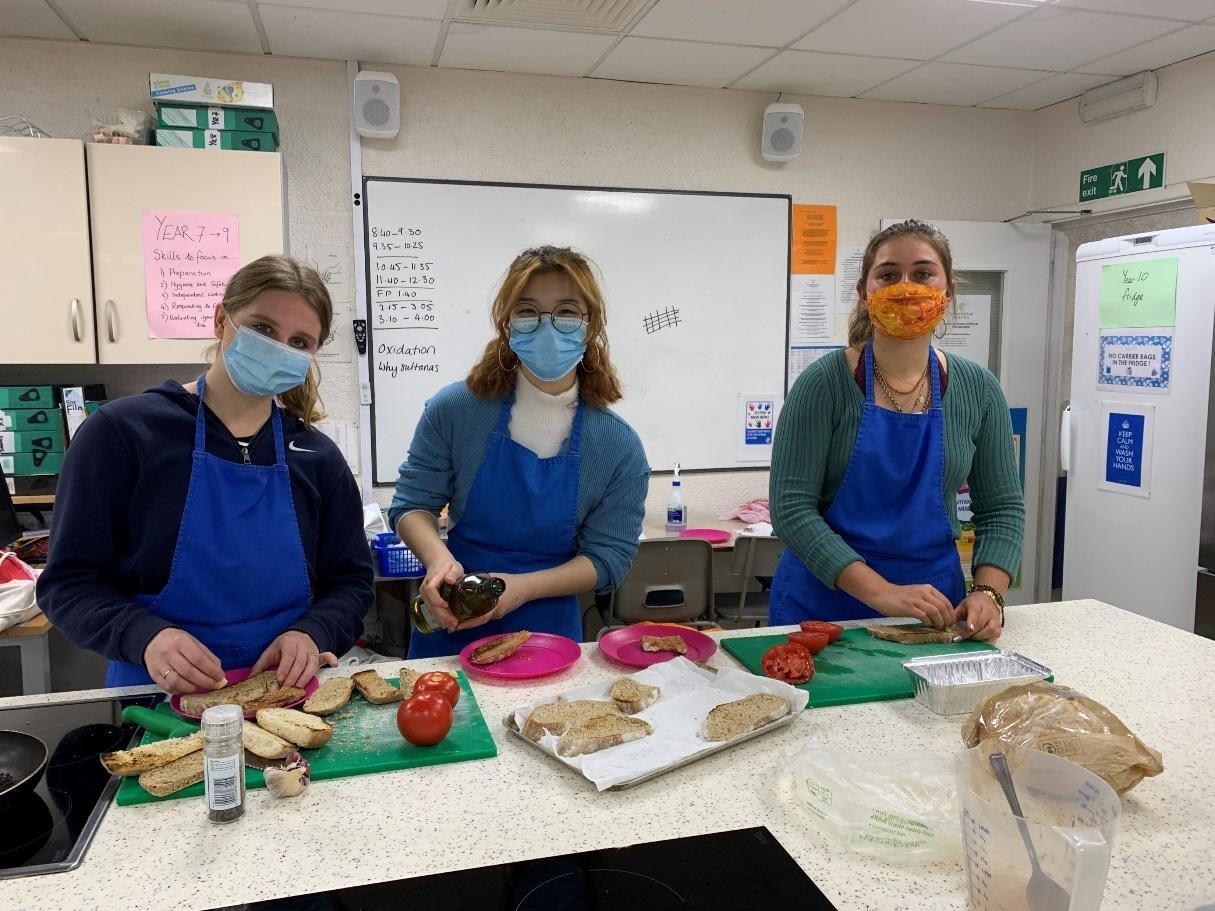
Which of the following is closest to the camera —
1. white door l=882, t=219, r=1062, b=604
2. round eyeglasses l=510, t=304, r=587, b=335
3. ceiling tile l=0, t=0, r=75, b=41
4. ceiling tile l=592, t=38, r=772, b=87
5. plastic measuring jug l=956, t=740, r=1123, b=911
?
plastic measuring jug l=956, t=740, r=1123, b=911

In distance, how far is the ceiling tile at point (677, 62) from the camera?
3557 millimetres

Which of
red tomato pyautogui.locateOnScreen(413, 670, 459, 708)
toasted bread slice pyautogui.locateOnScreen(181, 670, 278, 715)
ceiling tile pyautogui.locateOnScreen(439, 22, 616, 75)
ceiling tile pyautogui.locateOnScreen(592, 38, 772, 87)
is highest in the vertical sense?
ceiling tile pyautogui.locateOnScreen(592, 38, 772, 87)

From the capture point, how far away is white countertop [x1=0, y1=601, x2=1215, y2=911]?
0.99 meters

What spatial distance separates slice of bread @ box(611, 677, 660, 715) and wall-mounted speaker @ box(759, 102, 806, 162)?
3.32 m

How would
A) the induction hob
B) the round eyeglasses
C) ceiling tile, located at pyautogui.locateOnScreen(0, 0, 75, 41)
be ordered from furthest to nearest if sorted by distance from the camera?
ceiling tile, located at pyautogui.locateOnScreen(0, 0, 75, 41)
the round eyeglasses
the induction hob

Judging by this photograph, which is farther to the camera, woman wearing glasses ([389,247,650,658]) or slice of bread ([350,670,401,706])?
woman wearing glasses ([389,247,650,658])

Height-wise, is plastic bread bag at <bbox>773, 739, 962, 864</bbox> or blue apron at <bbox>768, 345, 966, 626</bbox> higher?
blue apron at <bbox>768, 345, 966, 626</bbox>

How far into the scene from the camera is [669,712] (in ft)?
4.61

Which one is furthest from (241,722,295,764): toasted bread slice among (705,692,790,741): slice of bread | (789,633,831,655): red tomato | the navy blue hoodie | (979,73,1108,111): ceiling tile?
(979,73,1108,111): ceiling tile

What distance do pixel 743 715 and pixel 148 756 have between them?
0.87m

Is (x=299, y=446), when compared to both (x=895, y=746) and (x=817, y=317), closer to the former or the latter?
(x=895, y=746)

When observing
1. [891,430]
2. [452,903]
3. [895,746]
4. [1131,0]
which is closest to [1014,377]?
[1131,0]

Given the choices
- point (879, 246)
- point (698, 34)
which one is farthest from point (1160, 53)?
point (879, 246)

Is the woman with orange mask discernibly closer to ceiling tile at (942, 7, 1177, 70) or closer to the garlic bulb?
the garlic bulb
